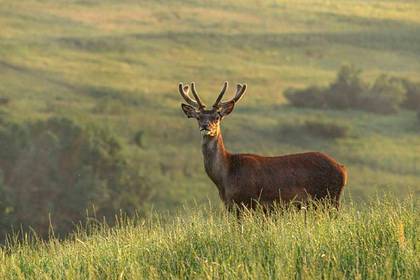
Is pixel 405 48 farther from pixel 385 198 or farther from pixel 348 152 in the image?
pixel 385 198

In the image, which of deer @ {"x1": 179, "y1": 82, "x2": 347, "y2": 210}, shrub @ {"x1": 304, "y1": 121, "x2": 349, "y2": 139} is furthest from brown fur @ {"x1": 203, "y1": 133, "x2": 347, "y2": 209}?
shrub @ {"x1": 304, "y1": 121, "x2": 349, "y2": 139}

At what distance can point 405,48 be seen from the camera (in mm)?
87188

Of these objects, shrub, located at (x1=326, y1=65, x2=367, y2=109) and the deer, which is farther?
shrub, located at (x1=326, y1=65, x2=367, y2=109)

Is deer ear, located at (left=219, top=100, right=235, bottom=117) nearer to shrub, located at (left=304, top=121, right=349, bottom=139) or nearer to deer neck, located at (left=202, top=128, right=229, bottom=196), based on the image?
deer neck, located at (left=202, top=128, right=229, bottom=196)

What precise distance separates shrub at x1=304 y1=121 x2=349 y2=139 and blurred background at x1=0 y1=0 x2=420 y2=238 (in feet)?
0.39

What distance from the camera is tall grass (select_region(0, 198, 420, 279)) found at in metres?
9.12

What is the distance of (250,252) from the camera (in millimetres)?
9953

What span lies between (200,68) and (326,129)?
1882cm

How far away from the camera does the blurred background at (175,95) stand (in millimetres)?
47656

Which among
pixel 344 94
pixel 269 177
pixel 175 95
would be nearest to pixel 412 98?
pixel 344 94

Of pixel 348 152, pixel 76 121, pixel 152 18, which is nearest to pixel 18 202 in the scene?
pixel 76 121

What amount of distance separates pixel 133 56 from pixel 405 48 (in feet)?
70.4

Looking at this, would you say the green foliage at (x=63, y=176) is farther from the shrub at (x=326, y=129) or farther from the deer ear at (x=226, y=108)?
the deer ear at (x=226, y=108)

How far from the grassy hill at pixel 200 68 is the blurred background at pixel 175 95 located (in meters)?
0.14
